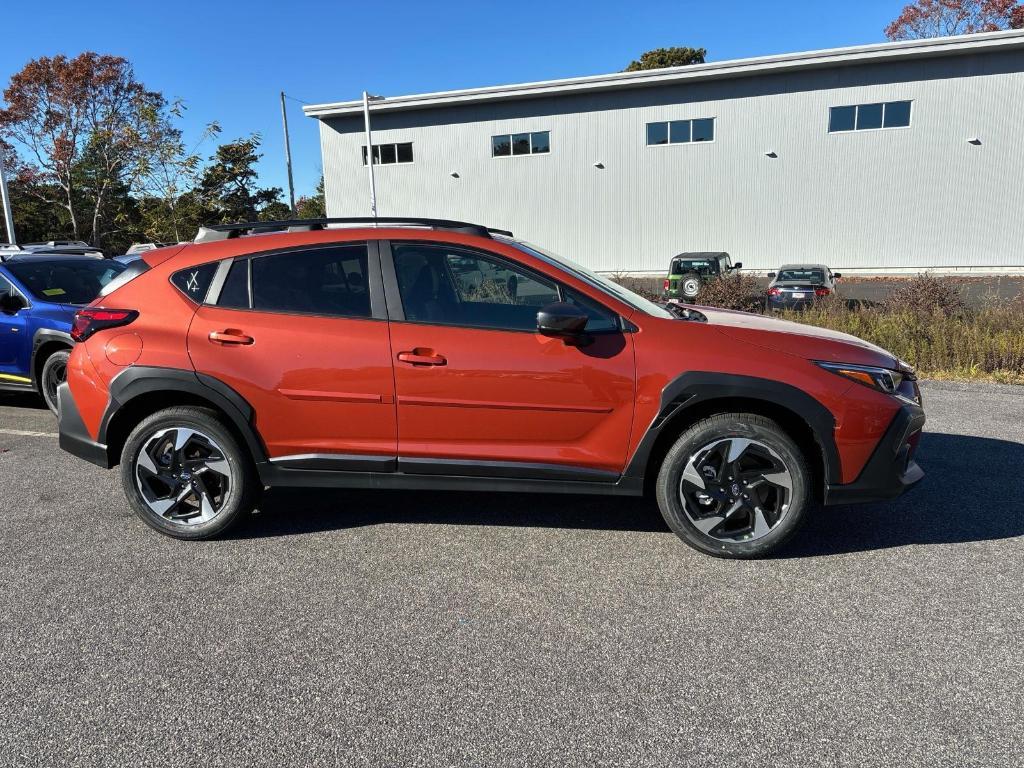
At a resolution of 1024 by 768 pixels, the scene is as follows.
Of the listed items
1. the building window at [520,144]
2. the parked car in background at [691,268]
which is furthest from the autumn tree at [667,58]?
the parked car in background at [691,268]

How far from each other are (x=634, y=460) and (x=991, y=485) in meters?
2.78

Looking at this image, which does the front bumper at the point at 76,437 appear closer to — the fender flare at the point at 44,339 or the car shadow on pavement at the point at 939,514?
the fender flare at the point at 44,339

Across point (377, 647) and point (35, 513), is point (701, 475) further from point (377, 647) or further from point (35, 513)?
point (35, 513)

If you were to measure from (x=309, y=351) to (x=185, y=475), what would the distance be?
3.50ft

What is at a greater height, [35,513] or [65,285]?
[65,285]

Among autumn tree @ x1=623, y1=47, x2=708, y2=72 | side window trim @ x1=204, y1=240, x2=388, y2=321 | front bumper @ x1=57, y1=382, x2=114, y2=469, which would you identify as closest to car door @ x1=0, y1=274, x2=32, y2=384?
front bumper @ x1=57, y1=382, x2=114, y2=469

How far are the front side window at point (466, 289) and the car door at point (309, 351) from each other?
18 cm

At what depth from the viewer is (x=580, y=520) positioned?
13.8 feet

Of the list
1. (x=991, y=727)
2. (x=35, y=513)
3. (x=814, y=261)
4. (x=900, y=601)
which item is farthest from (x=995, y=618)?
(x=814, y=261)

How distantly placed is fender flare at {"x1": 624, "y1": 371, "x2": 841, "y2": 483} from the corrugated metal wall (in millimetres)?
26364

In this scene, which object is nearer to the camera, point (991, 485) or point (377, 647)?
point (377, 647)

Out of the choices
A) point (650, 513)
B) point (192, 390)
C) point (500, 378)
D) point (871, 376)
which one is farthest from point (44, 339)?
point (871, 376)

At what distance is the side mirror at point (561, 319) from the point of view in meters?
3.38

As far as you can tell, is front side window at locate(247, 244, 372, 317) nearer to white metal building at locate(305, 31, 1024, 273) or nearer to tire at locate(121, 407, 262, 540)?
tire at locate(121, 407, 262, 540)
